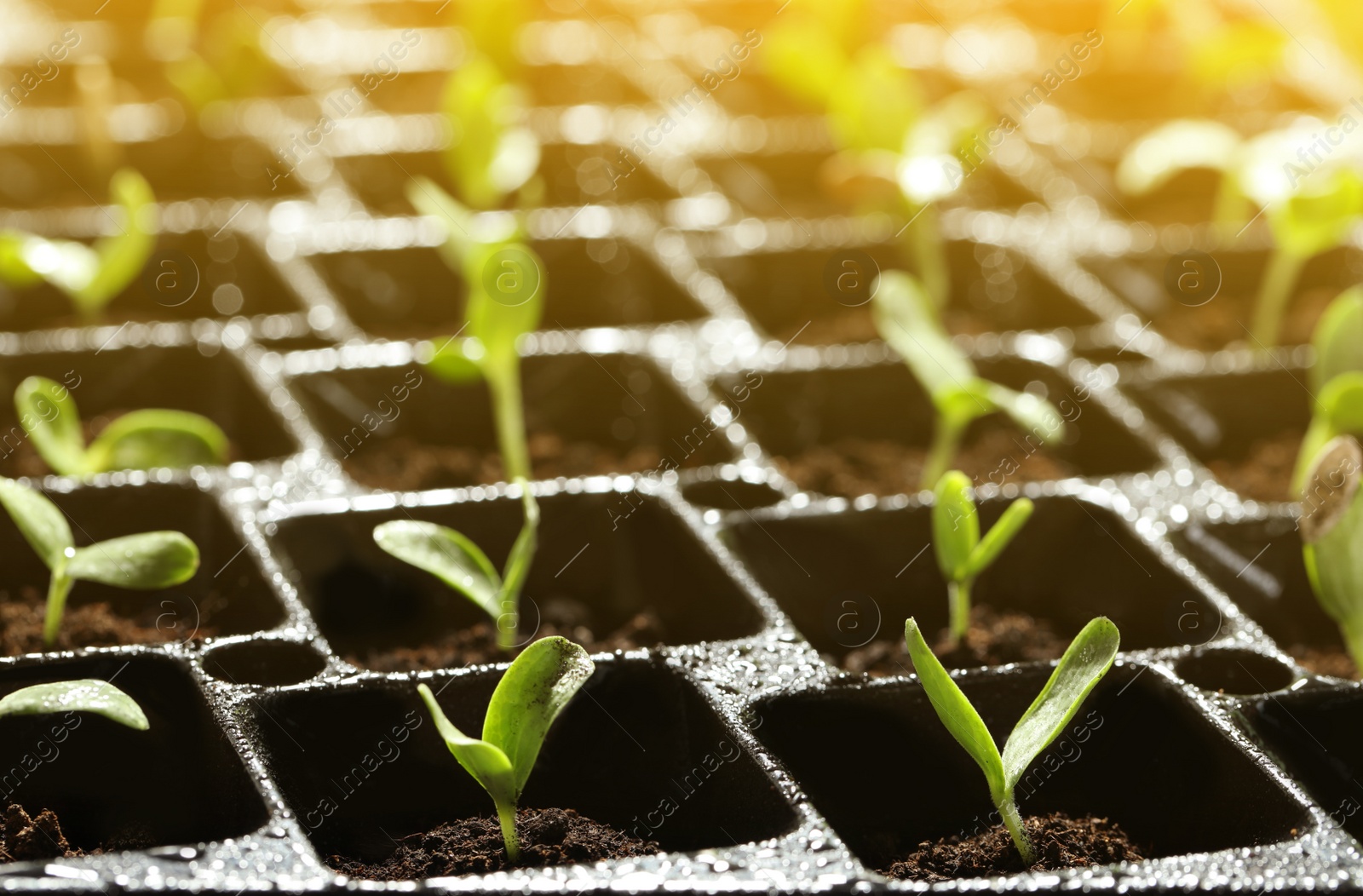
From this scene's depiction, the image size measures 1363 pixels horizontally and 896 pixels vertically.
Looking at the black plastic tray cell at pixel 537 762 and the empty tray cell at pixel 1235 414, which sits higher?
the empty tray cell at pixel 1235 414

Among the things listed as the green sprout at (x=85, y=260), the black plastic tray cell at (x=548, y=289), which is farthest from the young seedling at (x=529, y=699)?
the black plastic tray cell at (x=548, y=289)

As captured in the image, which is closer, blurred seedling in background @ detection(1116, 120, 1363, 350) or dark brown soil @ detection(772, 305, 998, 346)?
blurred seedling in background @ detection(1116, 120, 1363, 350)

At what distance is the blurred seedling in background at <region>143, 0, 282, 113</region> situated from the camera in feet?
6.86

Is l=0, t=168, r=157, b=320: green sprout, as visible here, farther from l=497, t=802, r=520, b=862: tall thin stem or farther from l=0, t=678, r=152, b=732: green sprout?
l=497, t=802, r=520, b=862: tall thin stem

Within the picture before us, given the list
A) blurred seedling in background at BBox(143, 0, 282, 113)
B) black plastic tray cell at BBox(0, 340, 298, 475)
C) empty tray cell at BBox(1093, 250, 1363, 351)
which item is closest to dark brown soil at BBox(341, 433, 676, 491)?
black plastic tray cell at BBox(0, 340, 298, 475)

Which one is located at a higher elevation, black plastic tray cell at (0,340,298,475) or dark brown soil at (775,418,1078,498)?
black plastic tray cell at (0,340,298,475)

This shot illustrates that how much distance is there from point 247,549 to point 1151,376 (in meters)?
0.94

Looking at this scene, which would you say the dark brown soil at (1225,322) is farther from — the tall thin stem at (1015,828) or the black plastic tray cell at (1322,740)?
the tall thin stem at (1015,828)

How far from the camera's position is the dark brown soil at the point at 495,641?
1129mm

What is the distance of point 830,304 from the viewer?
6.10 ft

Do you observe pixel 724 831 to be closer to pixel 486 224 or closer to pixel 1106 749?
pixel 1106 749

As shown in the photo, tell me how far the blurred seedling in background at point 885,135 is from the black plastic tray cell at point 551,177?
273mm

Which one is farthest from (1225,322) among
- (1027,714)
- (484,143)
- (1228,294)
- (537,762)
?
(537,762)

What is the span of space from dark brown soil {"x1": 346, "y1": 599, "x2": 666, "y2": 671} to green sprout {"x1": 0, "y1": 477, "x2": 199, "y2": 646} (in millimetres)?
180
